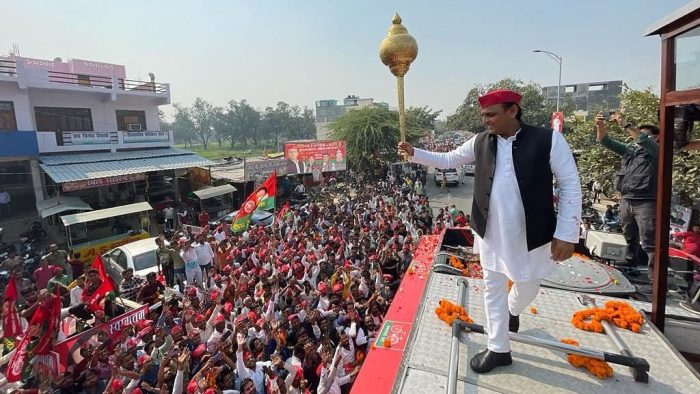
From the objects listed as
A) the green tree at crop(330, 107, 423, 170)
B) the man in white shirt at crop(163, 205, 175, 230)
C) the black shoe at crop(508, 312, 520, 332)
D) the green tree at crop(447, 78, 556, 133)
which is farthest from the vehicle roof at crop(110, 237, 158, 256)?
the green tree at crop(447, 78, 556, 133)

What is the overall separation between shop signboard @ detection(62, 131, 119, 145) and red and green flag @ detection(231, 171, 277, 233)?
38.0ft

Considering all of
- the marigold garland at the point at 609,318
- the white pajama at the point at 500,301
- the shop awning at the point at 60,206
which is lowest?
the shop awning at the point at 60,206

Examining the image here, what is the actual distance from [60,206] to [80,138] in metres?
5.49

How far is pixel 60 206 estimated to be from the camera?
45.0 ft

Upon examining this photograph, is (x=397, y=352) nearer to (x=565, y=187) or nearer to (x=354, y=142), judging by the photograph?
(x=565, y=187)

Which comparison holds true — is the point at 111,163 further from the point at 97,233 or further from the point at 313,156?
the point at 313,156

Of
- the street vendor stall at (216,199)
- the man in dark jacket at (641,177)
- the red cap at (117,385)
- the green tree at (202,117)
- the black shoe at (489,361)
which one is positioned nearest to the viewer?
the black shoe at (489,361)

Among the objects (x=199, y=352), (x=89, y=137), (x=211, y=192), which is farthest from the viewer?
(x=89, y=137)

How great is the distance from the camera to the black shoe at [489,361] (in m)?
2.28

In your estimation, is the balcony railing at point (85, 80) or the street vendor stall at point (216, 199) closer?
the street vendor stall at point (216, 199)

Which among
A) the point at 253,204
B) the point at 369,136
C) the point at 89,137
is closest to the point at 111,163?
the point at 89,137

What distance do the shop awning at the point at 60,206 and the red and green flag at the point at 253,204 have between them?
6.69 m

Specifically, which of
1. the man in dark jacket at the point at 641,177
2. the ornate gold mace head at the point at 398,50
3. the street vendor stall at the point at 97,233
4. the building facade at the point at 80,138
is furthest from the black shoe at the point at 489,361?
the building facade at the point at 80,138

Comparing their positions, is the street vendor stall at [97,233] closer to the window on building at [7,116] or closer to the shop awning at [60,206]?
the shop awning at [60,206]
